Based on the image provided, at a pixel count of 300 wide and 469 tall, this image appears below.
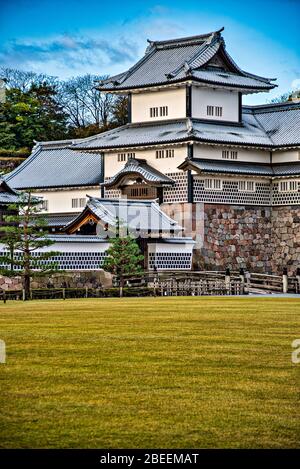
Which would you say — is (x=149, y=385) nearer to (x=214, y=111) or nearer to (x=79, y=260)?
(x=79, y=260)

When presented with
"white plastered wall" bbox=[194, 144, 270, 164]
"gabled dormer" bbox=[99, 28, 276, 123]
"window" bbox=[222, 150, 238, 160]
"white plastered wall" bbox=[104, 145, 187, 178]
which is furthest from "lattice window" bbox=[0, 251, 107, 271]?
"gabled dormer" bbox=[99, 28, 276, 123]

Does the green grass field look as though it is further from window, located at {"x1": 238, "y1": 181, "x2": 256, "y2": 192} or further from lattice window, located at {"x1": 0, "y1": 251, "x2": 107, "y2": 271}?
window, located at {"x1": 238, "y1": 181, "x2": 256, "y2": 192}

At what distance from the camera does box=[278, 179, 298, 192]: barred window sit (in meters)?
58.9

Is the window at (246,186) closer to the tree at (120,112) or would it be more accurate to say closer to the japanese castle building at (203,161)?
the japanese castle building at (203,161)

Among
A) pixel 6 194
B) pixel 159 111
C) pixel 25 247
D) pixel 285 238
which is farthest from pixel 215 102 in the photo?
pixel 25 247

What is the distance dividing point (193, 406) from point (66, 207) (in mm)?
51627

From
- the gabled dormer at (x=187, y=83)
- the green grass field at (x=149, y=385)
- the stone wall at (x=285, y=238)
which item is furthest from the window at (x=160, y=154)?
the green grass field at (x=149, y=385)

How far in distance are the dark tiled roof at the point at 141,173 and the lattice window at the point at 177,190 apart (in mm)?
356

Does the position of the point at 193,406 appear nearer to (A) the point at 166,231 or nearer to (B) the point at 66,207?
(A) the point at 166,231

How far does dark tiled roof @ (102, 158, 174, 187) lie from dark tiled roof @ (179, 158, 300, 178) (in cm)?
121

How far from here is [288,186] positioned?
59.2 m

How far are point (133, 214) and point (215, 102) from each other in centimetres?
849

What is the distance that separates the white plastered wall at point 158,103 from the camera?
57.9 m

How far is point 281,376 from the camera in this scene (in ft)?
51.7
